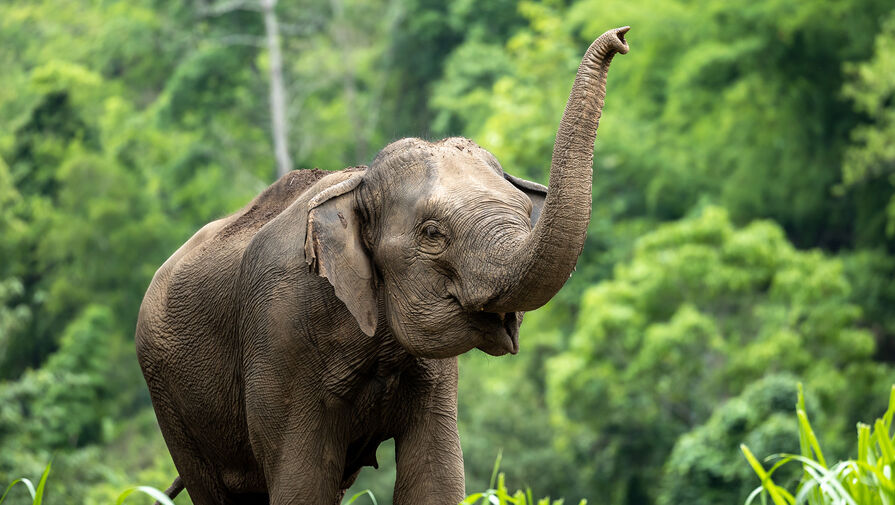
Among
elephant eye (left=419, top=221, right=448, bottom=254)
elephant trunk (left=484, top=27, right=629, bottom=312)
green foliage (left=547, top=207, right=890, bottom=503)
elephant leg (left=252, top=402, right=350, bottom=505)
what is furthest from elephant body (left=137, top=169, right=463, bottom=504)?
green foliage (left=547, top=207, right=890, bottom=503)

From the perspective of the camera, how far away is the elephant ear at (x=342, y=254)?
14.2 feet

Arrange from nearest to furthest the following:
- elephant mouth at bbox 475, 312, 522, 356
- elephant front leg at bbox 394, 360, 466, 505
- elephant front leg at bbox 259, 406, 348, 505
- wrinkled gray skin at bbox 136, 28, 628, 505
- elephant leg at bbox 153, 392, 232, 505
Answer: wrinkled gray skin at bbox 136, 28, 628, 505
elephant mouth at bbox 475, 312, 522, 356
elephant front leg at bbox 259, 406, 348, 505
elephant front leg at bbox 394, 360, 466, 505
elephant leg at bbox 153, 392, 232, 505

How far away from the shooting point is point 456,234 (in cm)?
420

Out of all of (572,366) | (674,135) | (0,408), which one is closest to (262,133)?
(674,135)

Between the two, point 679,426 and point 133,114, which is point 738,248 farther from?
point 133,114

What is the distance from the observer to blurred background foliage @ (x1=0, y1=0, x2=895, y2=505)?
952 inches

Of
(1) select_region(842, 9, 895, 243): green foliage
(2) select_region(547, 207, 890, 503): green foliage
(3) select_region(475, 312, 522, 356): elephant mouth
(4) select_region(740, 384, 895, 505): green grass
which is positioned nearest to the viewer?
(4) select_region(740, 384, 895, 505): green grass

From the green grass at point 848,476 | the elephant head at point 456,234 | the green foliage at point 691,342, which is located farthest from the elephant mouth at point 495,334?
the green foliage at point 691,342

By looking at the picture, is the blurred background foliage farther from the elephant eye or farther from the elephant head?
the elephant eye

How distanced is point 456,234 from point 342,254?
0.38 m

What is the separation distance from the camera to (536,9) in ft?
121

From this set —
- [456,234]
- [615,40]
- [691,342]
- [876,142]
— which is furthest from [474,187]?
[876,142]

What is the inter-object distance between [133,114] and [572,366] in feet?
81.7

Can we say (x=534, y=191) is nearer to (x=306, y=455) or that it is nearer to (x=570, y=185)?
(x=570, y=185)
